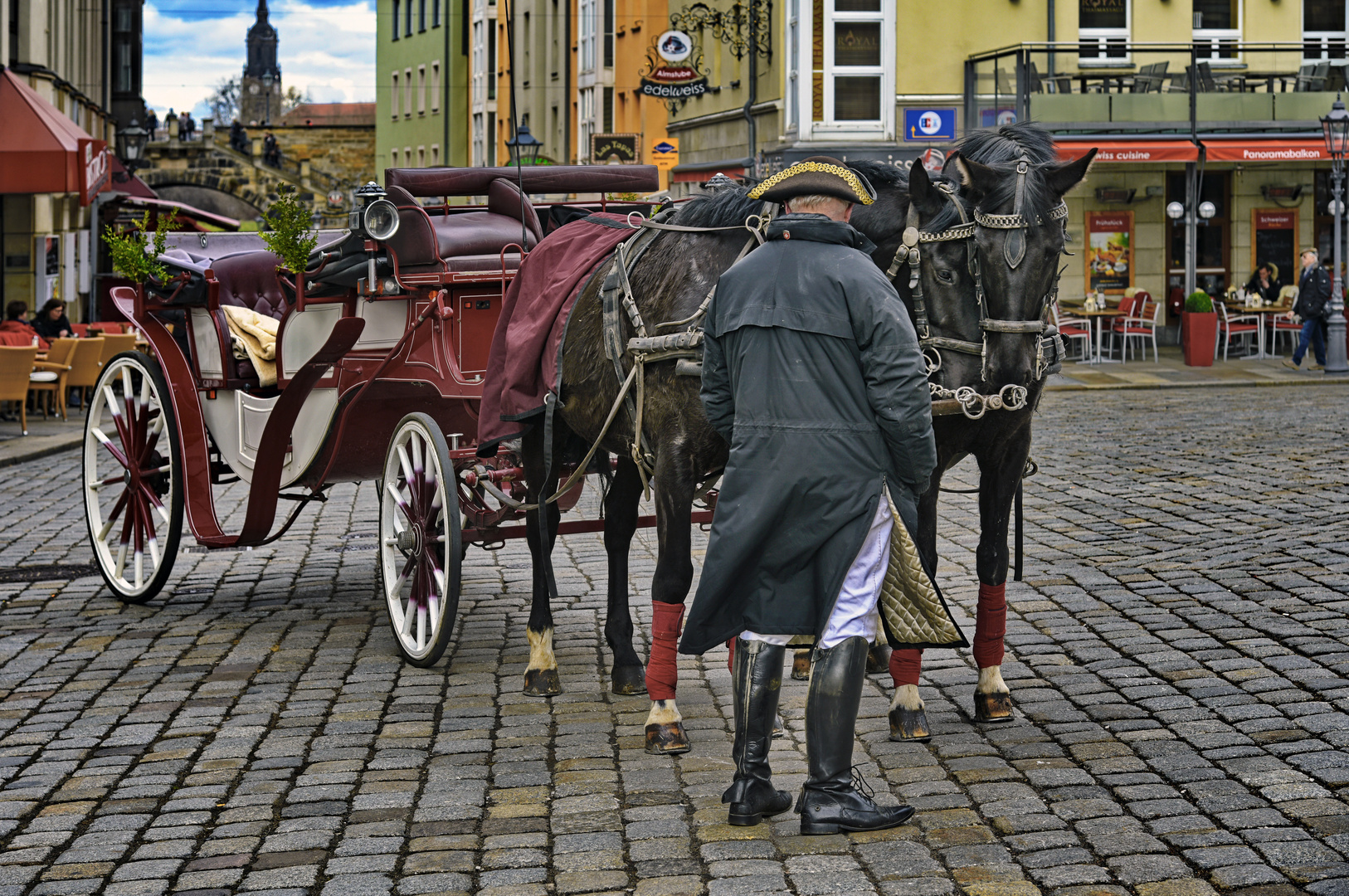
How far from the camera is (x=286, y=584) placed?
367 inches

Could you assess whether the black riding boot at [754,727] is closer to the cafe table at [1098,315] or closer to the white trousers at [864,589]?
the white trousers at [864,589]

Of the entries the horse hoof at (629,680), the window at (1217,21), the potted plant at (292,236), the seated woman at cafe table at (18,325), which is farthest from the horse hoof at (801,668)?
the window at (1217,21)

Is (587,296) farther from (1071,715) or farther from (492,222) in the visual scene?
(1071,715)

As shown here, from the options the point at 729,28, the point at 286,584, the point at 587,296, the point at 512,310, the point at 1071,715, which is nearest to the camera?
the point at 1071,715

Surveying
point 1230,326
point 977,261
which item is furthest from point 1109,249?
point 977,261

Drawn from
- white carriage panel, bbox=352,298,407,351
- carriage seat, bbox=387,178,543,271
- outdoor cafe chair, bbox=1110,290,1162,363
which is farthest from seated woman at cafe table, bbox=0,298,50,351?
outdoor cafe chair, bbox=1110,290,1162,363

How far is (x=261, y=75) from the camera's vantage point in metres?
134

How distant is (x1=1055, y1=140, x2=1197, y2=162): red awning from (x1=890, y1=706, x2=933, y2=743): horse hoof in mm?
21570

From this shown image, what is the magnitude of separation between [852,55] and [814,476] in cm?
2687

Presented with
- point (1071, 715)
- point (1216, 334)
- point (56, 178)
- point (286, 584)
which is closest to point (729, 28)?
point (1216, 334)

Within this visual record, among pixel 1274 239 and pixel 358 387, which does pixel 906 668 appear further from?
pixel 1274 239

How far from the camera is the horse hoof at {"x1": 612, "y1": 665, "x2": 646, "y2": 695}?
671cm

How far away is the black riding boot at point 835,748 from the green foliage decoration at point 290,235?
4156 mm

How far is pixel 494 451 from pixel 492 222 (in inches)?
61.5
